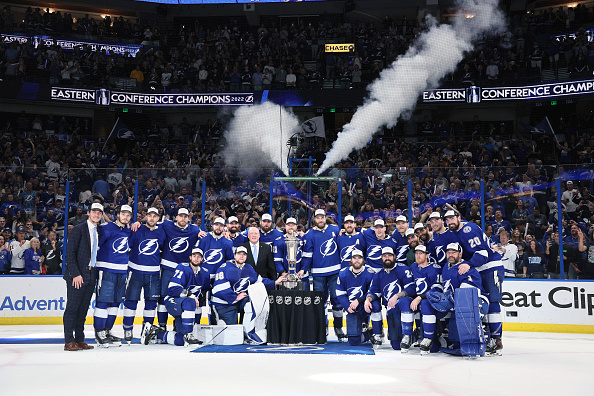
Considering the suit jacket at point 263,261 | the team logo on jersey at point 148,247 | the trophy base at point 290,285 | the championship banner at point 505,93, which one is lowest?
the trophy base at point 290,285

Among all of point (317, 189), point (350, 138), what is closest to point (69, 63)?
point (350, 138)

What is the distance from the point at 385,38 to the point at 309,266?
54.0 feet

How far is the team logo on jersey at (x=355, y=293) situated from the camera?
888 centimetres

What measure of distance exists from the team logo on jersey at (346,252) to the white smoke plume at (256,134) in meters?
11.9

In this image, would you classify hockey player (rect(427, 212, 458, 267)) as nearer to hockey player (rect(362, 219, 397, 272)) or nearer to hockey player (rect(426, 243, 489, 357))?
hockey player (rect(426, 243, 489, 357))

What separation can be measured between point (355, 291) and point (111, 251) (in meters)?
3.31

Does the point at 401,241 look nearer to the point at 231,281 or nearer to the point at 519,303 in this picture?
the point at 231,281

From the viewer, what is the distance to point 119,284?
8781 millimetres

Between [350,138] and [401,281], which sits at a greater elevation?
[350,138]

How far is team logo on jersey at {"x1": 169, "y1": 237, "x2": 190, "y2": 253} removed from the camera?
935 centimetres

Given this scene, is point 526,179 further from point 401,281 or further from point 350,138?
point 350,138

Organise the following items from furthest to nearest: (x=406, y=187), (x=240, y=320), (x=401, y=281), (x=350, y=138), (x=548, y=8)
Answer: (x=548, y=8) → (x=350, y=138) → (x=406, y=187) → (x=240, y=320) → (x=401, y=281)

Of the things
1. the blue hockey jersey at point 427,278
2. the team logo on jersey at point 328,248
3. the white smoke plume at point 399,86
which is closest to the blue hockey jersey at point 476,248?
the blue hockey jersey at point 427,278

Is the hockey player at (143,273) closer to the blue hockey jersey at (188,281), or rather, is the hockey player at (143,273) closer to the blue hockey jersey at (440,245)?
the blue hockey jersey at (188,281)
